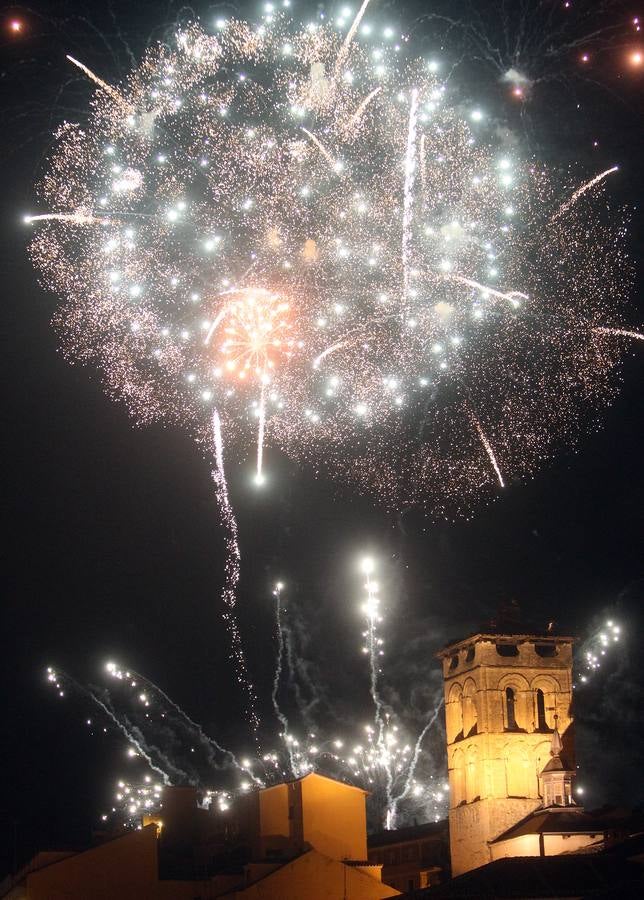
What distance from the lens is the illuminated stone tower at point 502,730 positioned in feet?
201

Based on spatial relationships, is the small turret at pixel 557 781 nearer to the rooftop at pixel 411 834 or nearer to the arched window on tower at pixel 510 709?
the arched window on tower at pixel 510 709

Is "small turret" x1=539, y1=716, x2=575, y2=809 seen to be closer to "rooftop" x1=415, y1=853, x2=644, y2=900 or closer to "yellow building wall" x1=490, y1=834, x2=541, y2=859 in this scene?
"yellow building wall" x1=490, y1=834, x2=541, y2=859

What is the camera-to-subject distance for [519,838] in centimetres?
5750

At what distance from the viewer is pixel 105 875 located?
51.4m

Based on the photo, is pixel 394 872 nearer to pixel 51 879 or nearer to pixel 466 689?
pixel 466 689

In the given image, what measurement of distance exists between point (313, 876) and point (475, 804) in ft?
43.3

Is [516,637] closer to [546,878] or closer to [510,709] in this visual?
[510,709]

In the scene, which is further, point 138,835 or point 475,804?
point 475,804

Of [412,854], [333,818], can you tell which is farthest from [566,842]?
[412,854]

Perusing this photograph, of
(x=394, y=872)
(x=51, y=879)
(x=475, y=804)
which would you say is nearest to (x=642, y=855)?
(x=475, y=804)

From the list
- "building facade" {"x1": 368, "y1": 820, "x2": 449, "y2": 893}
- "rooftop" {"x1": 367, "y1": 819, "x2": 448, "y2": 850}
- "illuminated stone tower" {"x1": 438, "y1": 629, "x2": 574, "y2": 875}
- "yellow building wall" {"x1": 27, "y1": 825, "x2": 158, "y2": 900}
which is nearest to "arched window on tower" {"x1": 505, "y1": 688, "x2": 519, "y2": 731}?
"illuminated stone tower" {"x1": 438, "y1": 629, "x2": 574, "y2": 875}

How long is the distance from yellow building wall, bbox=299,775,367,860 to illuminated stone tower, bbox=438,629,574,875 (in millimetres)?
7106

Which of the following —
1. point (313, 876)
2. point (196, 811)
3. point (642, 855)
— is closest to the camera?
point (642, 855)

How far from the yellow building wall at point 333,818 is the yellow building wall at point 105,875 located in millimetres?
6712
